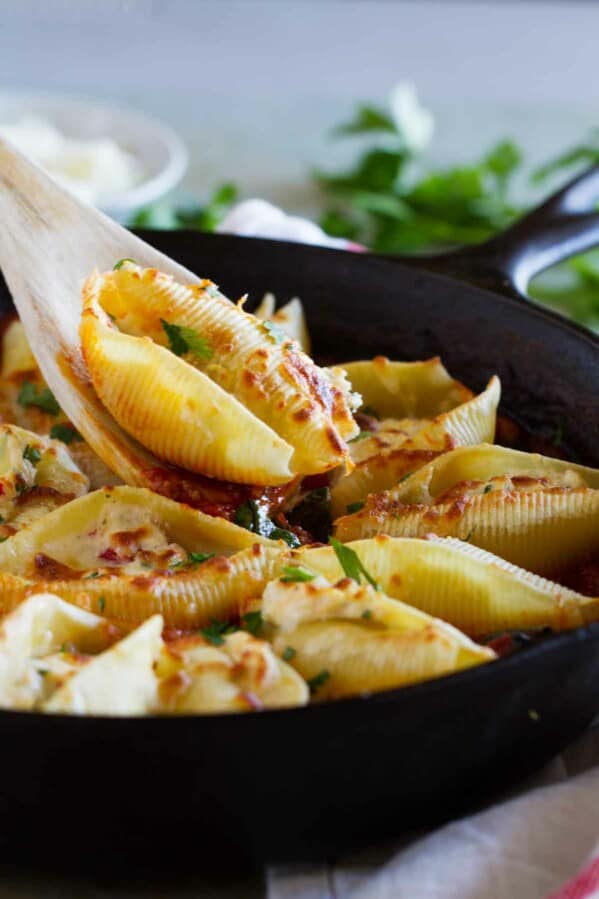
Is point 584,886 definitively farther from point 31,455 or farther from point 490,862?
point 31,455

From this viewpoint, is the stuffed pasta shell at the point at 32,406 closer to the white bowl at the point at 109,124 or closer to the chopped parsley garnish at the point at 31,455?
the chopped parsley garnish at the point at 31,455

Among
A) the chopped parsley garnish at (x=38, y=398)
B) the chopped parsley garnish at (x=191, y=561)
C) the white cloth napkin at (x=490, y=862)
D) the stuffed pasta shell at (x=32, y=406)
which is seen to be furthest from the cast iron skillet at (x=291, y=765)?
the chopped parsley garnish at (x=38, y=398)

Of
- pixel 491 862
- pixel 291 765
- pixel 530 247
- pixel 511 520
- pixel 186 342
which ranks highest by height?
pixel 530 247

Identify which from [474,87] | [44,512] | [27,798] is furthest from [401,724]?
[474,87]

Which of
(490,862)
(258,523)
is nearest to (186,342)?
(258,523)

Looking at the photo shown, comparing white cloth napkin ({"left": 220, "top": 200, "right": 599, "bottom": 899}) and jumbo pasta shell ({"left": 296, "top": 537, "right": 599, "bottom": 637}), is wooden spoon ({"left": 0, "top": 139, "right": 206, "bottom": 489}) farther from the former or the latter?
white cloth napkin ({"left": 220, "top": 200, "right": 599, "bottom": 899})
